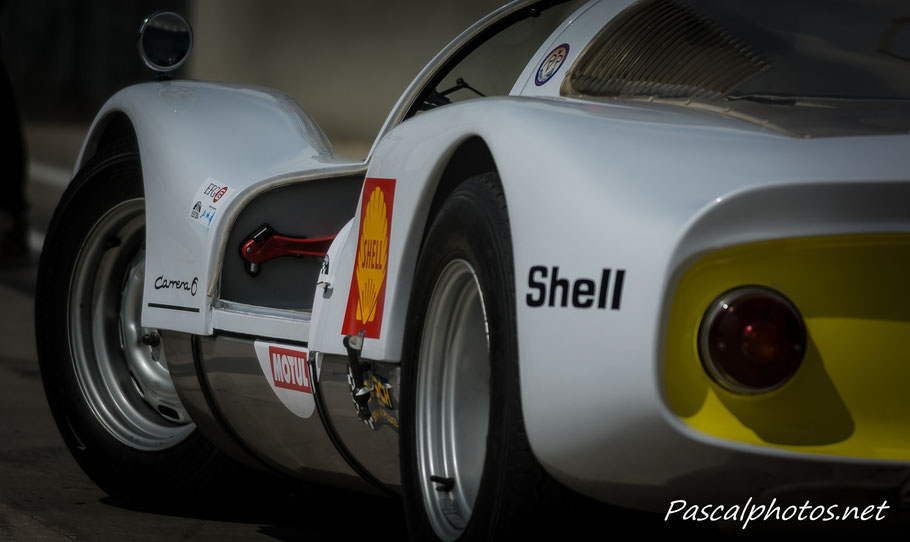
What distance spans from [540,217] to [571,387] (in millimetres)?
294

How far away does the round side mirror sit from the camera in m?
4.68

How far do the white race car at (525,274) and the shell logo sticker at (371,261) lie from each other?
0.01 m

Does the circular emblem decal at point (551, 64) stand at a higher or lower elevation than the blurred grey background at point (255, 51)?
higher

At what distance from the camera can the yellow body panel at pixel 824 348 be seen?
2.24 m

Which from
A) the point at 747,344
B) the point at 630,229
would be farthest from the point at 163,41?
the point at 747,344

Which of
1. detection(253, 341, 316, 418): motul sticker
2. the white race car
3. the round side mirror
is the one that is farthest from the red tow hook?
the round side mirror

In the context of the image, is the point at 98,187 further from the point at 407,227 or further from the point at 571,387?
the point at 571,387

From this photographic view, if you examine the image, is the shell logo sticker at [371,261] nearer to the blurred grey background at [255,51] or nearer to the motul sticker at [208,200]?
the motul sticker at [208,200]

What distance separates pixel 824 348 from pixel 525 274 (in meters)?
0.49

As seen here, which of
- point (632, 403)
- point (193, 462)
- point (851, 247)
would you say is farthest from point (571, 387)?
point (193, 462)

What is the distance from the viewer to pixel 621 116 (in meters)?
2.61

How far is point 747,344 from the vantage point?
224cm

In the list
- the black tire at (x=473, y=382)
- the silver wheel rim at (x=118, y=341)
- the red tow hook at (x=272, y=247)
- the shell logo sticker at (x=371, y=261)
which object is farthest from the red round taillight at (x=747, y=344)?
the silver wheel rim at (x=118, y=341)

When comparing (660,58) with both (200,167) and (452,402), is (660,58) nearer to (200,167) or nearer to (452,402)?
(452,402)
